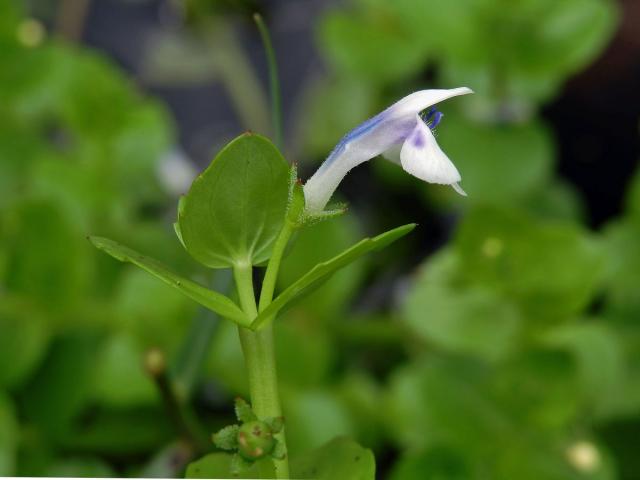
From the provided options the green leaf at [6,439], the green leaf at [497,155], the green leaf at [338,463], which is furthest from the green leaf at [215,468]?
the green leaf at [497,155]

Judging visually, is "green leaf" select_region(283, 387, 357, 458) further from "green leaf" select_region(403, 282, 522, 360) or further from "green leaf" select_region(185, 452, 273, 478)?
"green leaf" select_region(185, 452, 273, 478)

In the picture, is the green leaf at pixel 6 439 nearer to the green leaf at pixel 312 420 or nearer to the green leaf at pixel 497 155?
the green leaf at pixel 312 420

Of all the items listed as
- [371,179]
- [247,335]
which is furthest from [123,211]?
[247,335]

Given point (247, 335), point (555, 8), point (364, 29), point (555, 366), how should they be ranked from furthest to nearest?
point (364, 29) → point (555, 8) → point (555, 366) → point (247, 335)

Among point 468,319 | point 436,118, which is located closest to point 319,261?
point 468,319

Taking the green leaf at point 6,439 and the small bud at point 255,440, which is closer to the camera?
the small bud at point 255,440

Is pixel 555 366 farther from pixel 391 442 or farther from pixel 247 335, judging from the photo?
pixel 247 335

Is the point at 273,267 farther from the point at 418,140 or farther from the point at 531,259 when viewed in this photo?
the point at 531,259
